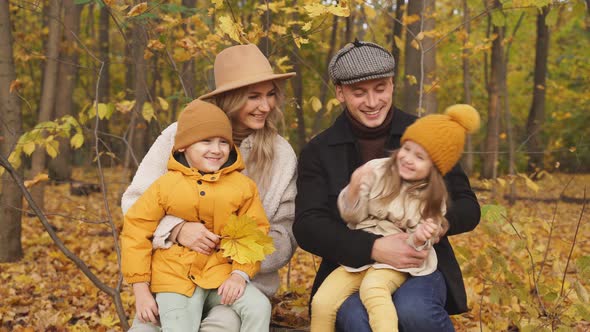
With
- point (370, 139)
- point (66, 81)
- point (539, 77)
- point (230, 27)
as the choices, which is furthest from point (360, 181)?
point (539, 77)

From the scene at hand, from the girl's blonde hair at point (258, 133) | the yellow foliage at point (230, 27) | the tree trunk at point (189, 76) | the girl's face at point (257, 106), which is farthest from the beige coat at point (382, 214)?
the tree trunk at point (189, 76)

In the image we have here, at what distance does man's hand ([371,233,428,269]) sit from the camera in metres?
2.69

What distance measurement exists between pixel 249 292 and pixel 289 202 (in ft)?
2.07

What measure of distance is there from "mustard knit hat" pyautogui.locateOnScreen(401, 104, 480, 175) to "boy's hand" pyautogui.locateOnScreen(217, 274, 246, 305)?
3.23ft

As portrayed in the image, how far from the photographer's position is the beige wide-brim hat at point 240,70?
10.3 ft

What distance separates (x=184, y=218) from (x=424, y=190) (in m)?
1.10

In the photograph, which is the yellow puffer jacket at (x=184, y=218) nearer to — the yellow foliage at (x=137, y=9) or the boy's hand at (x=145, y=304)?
the boy's hand at (x=145, y=304)

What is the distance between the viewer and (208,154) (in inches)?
112

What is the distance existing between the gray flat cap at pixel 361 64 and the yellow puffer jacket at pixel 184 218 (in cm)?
70

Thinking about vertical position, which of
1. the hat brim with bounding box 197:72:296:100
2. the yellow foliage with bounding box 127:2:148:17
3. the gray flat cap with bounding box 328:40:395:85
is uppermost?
the yellow foliage with bounding box 127:2:148:17

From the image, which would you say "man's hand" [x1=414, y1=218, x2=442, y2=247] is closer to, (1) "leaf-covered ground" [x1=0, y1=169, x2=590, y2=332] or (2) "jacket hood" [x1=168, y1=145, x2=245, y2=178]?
(1) "leaf-covered ground" [x1=0, y1=169, x2=590, y2=332]

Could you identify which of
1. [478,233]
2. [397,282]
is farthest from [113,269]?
[478,233]

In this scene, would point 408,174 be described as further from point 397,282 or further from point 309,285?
point 309,285

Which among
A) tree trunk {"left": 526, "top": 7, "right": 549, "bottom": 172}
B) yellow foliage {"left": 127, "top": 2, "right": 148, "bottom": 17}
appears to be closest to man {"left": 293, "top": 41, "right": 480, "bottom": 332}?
yellow foliage {"left": 127, "top": 2, "right": 148, "bottom": 17}
